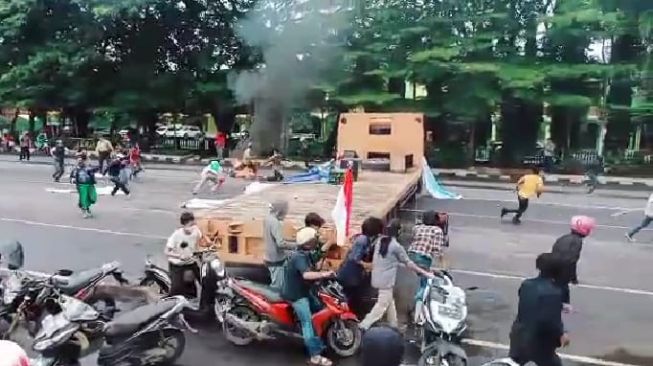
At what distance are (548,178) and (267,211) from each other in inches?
725

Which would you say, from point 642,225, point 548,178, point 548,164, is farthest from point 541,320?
point 548,164

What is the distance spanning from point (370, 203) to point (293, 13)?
741 inches

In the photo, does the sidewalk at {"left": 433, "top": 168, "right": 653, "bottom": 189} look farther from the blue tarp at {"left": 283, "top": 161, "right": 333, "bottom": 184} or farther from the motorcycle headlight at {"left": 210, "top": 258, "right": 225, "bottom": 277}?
the motorcycle headlight at {"left": 210, "top": 258, "right": 225, "bottom": 277}

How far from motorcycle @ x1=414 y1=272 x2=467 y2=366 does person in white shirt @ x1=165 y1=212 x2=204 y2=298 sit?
8.85 feet

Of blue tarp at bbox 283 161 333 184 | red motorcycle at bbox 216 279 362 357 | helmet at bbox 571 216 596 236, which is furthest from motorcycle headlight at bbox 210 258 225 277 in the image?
blue tarp at bbox 283 161 333 184

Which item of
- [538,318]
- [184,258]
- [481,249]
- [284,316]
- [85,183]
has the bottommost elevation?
[481,249]

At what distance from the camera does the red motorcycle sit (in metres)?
6.52

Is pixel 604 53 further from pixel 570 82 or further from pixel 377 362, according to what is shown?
pixel 377 362

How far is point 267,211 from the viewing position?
8609 millimetres

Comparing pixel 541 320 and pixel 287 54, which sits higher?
pixel 287 54

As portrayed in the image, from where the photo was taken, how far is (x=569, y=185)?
936 inches

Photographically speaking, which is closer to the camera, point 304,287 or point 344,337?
point 304,287

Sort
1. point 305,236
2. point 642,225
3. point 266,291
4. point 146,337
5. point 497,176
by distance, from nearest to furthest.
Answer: point 146,337 → point 305,236 → point 266,291 → point 642,225 → point 497,176

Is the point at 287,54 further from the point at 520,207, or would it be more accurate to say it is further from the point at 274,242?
the point at 274,242
